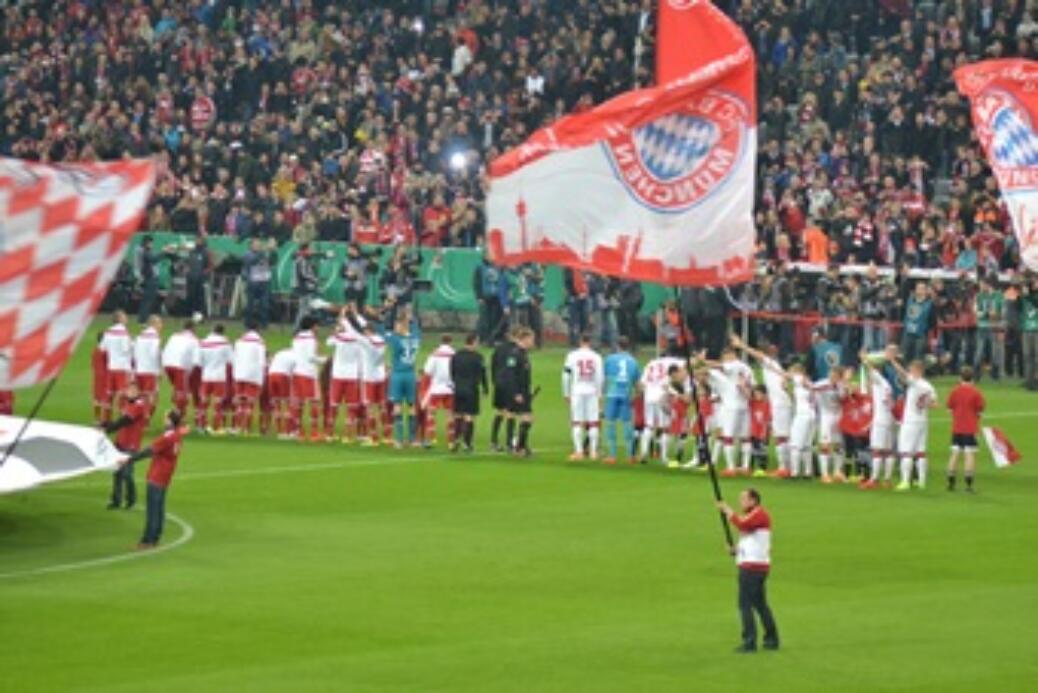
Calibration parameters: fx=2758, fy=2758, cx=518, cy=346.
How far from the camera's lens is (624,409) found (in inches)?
1658

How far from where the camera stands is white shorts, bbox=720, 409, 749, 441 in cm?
4056

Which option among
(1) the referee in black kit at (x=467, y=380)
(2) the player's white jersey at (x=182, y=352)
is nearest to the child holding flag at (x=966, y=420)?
(1) the referee in black kit at (x=467, y=380)

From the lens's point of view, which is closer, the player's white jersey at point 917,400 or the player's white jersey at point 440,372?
the player's white jersey at point 917,400

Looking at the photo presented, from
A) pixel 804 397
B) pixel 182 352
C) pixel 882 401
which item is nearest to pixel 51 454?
pixel 182 352

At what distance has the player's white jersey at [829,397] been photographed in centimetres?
3944

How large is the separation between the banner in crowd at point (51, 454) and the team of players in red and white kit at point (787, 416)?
27.1ft

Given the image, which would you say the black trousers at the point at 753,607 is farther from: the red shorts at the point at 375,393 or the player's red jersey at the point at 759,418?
the red shorts at the point at 375,393

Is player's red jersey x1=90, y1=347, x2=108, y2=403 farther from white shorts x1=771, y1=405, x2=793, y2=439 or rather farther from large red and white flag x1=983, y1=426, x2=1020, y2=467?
large red and white flag x1=983, y1=426, x2=1020, y2=467

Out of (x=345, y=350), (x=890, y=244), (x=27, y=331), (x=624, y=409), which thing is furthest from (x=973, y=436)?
(x=27, y=331)

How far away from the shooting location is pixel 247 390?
45.2 meters

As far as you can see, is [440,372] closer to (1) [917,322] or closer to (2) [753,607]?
(1) [917,322]

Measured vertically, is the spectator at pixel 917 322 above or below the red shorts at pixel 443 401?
above

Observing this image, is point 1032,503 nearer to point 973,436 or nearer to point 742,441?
point 973,436

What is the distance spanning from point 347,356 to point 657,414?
5.29 m
